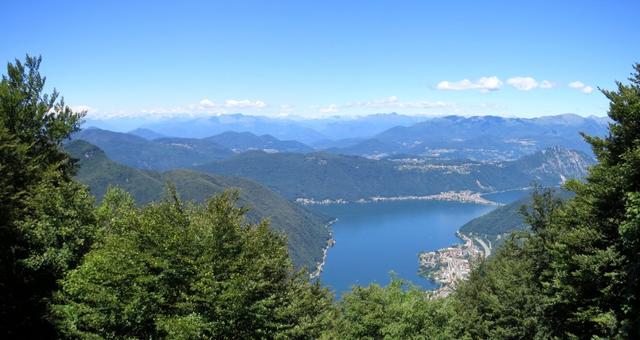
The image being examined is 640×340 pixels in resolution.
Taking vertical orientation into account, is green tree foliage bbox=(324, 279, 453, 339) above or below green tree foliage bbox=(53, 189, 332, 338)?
below

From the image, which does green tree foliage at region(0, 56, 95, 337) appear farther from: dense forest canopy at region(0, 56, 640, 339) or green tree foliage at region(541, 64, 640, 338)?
green tree foliage at region(541, 64, 640, 338)

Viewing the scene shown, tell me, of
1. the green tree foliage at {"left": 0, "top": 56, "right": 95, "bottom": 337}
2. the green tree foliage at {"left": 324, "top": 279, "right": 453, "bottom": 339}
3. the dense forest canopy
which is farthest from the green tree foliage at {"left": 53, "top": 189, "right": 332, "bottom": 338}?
the green tree foliage at {"left": 324, "top": 279, "right": 453, "bottom": 339}

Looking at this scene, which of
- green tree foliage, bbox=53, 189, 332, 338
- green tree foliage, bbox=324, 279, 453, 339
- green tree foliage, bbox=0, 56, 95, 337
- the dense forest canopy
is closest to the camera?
green tree foliage, bbox=53, 189, 332, 338

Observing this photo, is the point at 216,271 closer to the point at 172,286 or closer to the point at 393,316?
the point at 172,286

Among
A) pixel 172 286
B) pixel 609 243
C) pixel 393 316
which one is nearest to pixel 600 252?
pixel 609 243

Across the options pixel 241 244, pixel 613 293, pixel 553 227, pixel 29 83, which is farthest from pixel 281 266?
pixel 29 83

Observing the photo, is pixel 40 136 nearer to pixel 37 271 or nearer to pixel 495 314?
pixel 37 271
